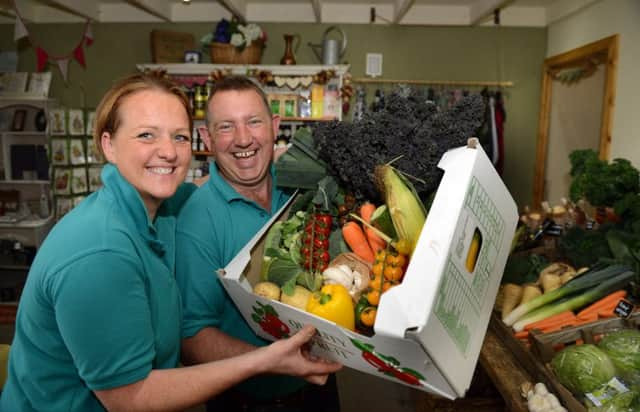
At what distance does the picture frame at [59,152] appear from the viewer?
4672mm

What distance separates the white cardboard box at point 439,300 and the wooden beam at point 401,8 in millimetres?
3248

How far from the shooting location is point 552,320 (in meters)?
1.72

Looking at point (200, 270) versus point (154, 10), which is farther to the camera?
point (154, 10)

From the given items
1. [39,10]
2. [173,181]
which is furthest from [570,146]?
[39,10]

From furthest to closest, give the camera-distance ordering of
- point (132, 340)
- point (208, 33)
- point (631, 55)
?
1. point (208, 33)
2. point (631, 55)
3. point (132, 340)

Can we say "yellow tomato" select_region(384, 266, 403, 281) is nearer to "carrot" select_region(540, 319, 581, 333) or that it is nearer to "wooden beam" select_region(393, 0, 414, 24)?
"carrot" select_region(540, 319, 581, 333)

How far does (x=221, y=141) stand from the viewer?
1.35 metres

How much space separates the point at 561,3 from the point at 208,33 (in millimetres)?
3518

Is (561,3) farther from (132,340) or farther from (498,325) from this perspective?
(132,340)

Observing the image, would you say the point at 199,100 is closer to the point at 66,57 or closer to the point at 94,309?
the point at 66,57

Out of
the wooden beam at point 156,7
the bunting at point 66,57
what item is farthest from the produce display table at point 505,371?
the bunting at point 66,57

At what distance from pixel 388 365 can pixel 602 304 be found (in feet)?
3.91

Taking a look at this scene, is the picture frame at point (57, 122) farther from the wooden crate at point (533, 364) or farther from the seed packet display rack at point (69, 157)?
the wooden crate at point (533, 364)

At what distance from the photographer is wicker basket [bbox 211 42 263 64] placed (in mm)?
4512
